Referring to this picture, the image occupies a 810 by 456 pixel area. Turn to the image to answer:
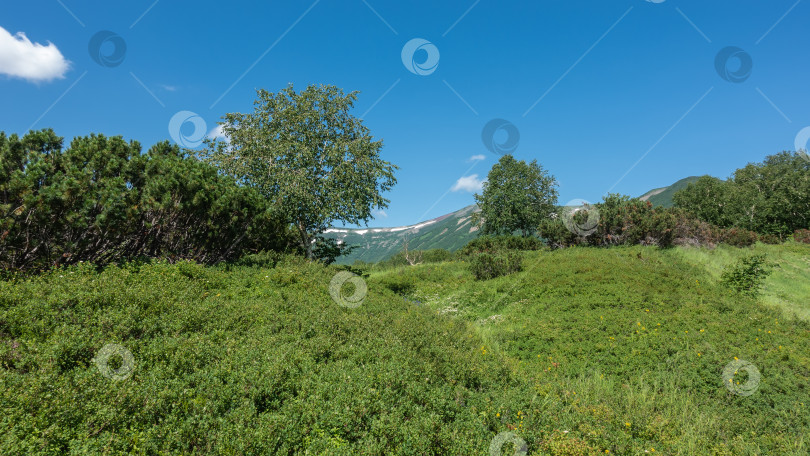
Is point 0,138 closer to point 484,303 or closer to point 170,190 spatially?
point 170,190

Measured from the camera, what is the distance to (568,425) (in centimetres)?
571

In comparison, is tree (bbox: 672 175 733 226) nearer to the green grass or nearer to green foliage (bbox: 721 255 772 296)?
the green grass

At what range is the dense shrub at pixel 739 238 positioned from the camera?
30.2 m

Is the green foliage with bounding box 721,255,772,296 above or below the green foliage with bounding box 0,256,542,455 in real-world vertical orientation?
above

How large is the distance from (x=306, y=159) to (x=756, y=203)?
52883mm

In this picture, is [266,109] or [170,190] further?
[266,109]

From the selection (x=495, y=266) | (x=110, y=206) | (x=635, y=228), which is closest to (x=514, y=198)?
(x=635, y=228)

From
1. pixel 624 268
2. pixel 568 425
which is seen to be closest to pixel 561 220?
pixel 624 268

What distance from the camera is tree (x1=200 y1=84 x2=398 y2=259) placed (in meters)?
18.7

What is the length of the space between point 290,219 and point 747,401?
18005 millimetres

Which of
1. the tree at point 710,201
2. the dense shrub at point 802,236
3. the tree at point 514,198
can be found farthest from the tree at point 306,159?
the tree at point 710,201

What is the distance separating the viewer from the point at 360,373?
581 cm

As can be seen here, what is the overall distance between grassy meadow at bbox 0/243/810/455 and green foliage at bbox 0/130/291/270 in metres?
1.25

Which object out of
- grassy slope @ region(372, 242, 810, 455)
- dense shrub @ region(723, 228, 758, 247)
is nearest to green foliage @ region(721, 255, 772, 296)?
grassy slope @ region(372, 242, 810, 455)
